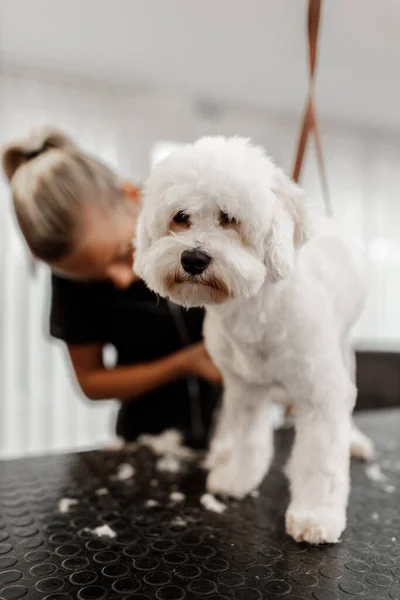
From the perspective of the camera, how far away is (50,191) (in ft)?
3.56

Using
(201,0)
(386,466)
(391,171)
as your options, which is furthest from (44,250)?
(391,171)

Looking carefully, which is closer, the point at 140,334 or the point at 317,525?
the point at 317,525

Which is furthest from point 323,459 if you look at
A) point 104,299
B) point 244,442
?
point 104,299

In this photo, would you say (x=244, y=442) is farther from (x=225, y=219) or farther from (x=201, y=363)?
(x=225, y=219)

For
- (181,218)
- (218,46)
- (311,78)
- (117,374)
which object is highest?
(218,46)

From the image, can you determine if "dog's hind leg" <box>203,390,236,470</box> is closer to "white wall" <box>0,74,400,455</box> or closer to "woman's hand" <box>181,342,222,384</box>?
"woman's hand" <box>181,342,222,384</box>

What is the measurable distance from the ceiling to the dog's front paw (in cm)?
167

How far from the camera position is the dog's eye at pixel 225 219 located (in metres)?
0.70

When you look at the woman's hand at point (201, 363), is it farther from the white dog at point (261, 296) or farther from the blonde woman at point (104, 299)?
the white dog at point (261, 296)

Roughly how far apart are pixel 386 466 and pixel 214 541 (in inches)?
19.2

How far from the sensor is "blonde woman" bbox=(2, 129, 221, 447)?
1.10 metres

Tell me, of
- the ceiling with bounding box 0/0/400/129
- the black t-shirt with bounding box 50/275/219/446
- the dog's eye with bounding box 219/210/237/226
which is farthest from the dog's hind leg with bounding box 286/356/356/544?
the ceiling with bounding box 0/0/400/129

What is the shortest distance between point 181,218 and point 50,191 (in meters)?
0.45

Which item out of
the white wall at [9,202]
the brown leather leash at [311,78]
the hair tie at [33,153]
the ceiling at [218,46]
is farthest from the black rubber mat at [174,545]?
the white wall at [9,202]
